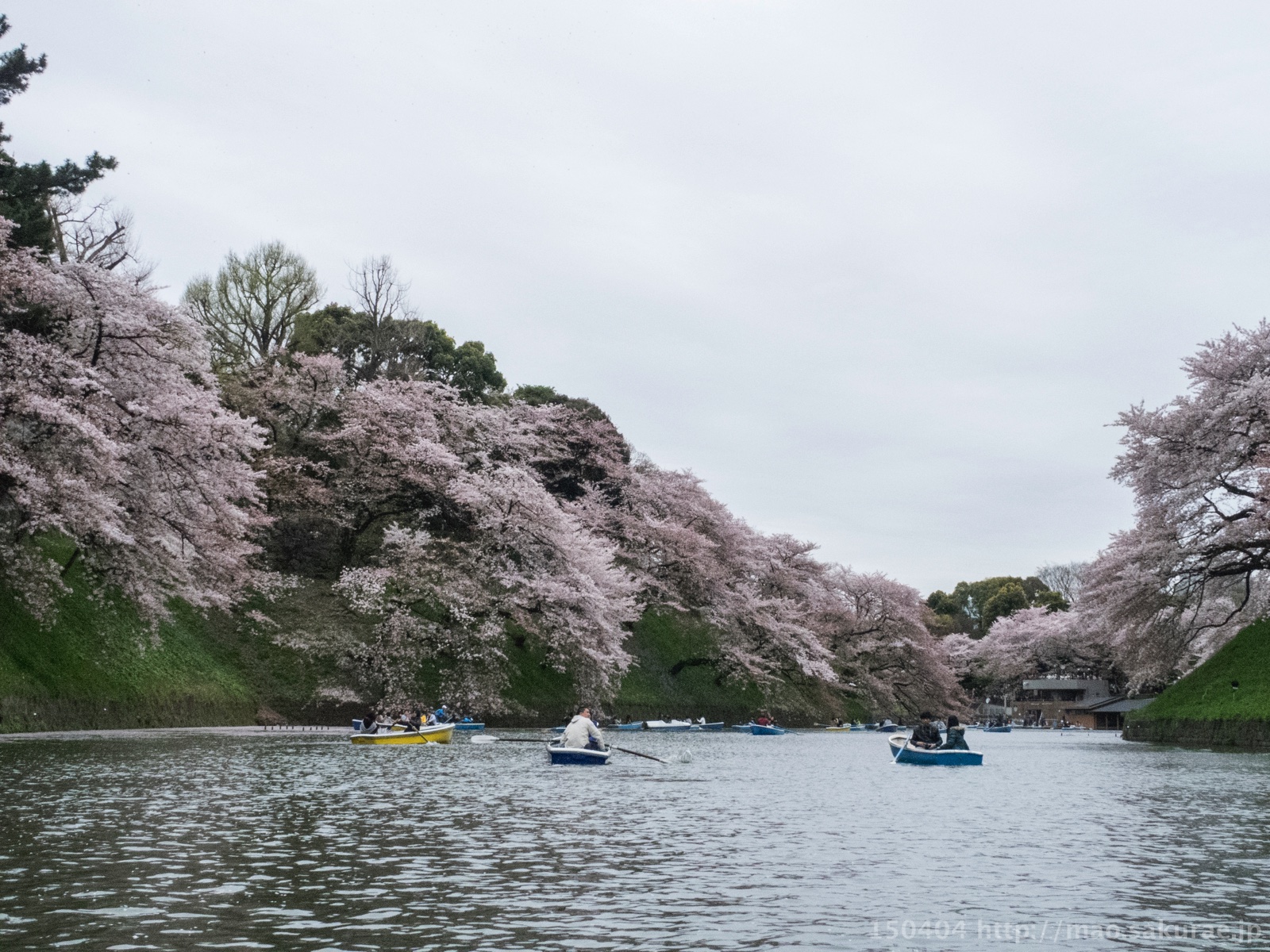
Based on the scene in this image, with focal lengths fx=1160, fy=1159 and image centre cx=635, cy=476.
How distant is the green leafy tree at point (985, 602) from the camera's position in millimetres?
144875

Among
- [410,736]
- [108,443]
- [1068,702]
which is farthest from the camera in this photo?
[1068,702]

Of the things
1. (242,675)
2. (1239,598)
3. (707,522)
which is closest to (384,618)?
(242,675)

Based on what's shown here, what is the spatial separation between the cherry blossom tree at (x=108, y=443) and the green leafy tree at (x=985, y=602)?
329ft

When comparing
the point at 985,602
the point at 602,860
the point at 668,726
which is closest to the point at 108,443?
the point at 602,860

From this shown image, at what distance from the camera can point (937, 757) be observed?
3741 cm

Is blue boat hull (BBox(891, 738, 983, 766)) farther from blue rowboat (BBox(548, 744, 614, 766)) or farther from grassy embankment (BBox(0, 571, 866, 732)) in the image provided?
grassy embankment (BBox(0, 571, 866, 732))

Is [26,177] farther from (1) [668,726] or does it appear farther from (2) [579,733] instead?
(1) [668,726]

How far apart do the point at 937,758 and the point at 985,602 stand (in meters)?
126

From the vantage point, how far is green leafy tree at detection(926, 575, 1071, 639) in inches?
5704

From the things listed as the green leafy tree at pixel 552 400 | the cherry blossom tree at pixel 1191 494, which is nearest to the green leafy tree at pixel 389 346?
the green leafy tree at pixel 552 400

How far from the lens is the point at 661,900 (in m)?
12.0

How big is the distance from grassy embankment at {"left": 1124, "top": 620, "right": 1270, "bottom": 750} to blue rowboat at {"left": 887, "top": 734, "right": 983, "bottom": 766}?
42.5 ft

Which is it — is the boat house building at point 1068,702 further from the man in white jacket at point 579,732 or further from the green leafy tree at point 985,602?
the man in white jacket at point 579,732

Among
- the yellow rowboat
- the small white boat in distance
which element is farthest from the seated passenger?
the small white boat in distance
